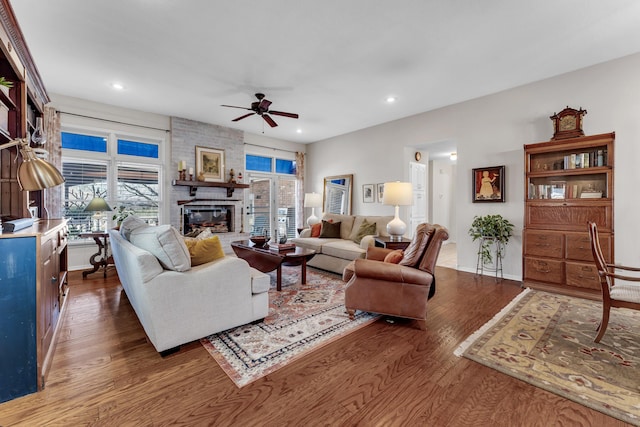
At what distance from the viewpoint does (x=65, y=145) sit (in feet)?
15.4

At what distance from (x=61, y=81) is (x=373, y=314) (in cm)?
528

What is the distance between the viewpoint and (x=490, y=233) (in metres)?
4.20

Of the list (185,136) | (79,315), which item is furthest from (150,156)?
(79,315)

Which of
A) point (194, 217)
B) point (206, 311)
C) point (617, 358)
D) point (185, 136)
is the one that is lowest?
point (617, 358)

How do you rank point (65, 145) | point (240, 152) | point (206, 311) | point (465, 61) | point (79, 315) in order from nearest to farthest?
point (206, 311) < point (79, 315) < point (465, 61) < point (65, 145) < point (240, 152)

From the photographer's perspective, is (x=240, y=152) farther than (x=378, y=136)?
Yes

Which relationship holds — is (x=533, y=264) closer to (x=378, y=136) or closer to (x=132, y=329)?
(x=378, y=136)

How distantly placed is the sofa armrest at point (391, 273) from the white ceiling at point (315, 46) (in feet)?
7.58

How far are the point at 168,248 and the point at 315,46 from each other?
2577 mm

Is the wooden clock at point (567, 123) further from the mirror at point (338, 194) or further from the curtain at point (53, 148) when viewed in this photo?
the curtain at point (53, 148)

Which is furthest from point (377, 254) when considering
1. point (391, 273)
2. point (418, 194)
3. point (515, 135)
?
point (418, 194)

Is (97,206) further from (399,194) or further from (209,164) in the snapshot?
(399,194)

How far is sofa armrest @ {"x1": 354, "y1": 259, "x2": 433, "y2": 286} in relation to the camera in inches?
97.9

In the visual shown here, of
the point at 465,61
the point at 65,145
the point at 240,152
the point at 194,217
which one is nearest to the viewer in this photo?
the point at 465,61
